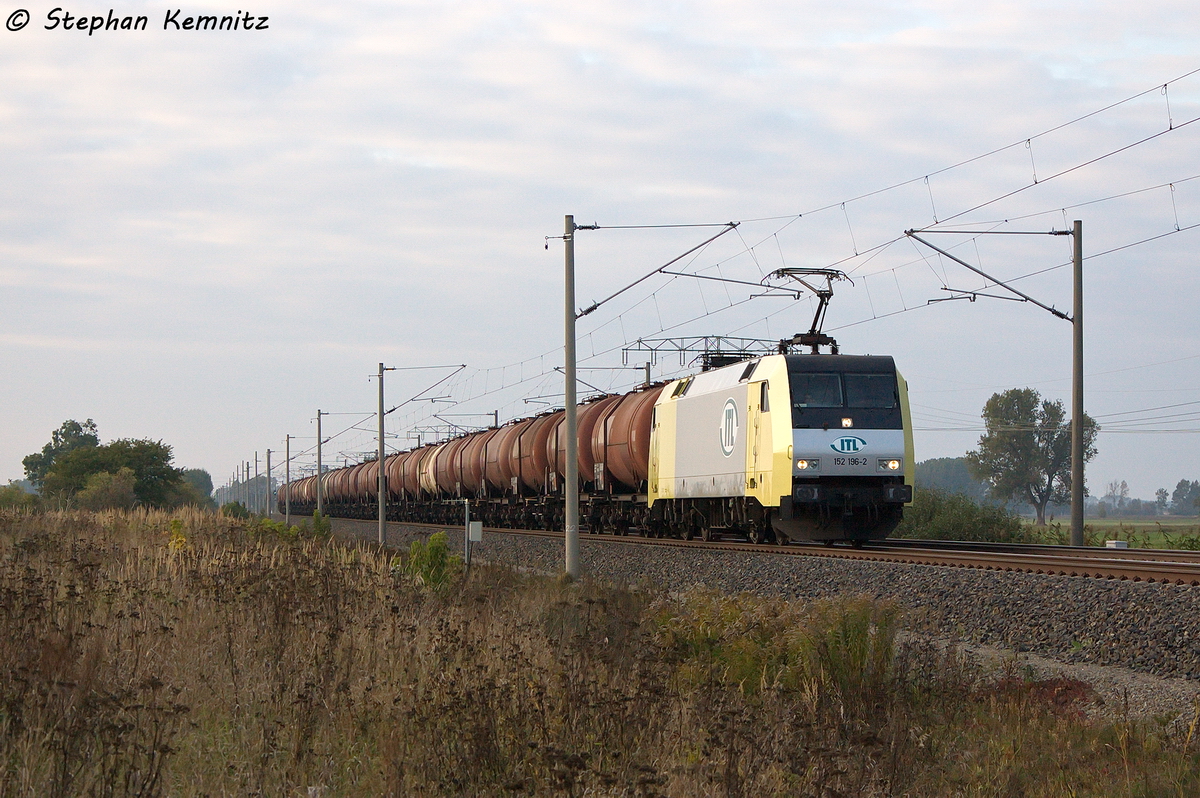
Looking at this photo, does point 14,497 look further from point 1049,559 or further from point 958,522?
point 1049,559

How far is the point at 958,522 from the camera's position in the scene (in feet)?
111

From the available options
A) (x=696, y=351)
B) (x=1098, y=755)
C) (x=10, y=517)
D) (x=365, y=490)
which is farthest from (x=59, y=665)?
(x=365, y=490)

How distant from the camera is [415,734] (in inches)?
264

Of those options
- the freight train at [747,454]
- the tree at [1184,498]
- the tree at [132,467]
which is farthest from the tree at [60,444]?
the tree at [1184,498]

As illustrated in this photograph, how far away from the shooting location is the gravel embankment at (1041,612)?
997cm

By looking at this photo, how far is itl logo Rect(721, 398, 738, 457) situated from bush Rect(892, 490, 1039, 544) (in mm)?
10935

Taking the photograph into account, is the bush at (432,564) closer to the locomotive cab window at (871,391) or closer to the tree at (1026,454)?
the locomotive cab window at (871,391)

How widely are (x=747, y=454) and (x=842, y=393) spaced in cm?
226

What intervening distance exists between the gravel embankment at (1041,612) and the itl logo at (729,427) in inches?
190

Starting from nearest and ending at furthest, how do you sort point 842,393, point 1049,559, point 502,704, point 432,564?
point 502,704 < point 1049,559 < point 432,564 < point 842,393

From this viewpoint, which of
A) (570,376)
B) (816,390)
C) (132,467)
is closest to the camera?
(570,376)

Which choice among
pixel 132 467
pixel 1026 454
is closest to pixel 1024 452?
pixel 1026 454

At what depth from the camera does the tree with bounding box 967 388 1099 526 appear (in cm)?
10888

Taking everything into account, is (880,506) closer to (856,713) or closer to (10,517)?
(856,713)
